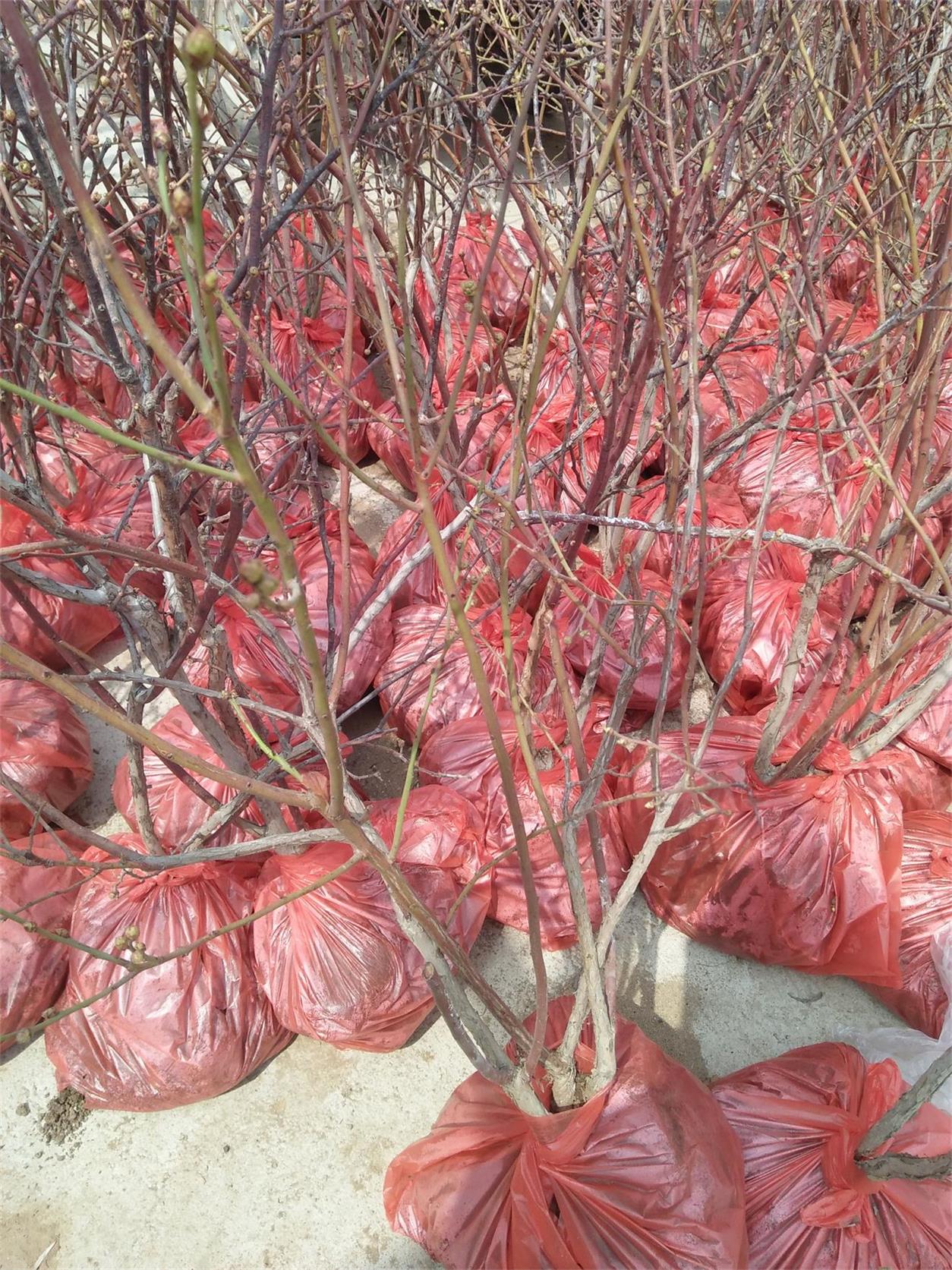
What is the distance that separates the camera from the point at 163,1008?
136 cm

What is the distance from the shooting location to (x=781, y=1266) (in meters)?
1.09

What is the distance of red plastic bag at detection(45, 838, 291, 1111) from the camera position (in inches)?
53.6

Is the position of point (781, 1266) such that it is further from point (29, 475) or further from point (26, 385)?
point (26, 385)

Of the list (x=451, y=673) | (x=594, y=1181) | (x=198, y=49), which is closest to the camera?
(x=198, y=49)

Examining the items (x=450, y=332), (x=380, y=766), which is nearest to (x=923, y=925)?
(x=380, y=766)

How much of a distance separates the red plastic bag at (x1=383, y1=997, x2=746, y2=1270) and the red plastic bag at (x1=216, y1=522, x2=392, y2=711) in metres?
0.97

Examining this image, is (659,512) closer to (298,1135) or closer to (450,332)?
(450,332)

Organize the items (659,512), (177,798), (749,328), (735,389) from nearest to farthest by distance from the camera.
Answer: (177,798) → (659,512) → (735,389) → (749,328)

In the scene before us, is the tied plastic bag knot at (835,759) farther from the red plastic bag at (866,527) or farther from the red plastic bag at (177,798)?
the red plastic bag at (177,798)

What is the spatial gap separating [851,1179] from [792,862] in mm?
510

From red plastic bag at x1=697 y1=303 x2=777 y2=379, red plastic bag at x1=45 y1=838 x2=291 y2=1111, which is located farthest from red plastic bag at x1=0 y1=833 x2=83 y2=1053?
red plastic bag at x1=697 y1=303 x2=777 y2=379

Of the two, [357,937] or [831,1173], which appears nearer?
[831,1173]

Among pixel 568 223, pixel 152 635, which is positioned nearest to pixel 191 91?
pixel 152 635

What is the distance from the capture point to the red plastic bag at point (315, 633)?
1.81 meters
